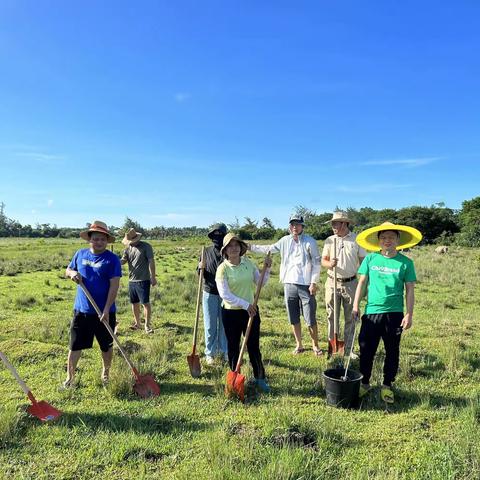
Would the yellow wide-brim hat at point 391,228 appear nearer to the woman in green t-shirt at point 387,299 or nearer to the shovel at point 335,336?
the woman in green t-shirt at point 387,299

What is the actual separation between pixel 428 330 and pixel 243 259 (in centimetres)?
559

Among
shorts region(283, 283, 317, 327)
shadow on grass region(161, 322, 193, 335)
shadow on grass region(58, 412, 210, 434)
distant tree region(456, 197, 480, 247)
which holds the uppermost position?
distant tree region(456, 197, 480, 247)

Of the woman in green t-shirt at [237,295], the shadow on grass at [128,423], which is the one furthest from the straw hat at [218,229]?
the shadow on grass at [128,423]

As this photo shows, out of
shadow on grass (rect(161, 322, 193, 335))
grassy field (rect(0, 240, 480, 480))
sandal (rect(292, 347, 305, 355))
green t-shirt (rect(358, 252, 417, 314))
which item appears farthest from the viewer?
shadow on grass (rect(161, 322, 193, 335))

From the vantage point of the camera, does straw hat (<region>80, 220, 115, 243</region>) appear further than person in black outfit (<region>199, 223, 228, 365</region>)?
No

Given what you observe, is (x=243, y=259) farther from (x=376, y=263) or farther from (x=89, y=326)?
(x=89, y=326)

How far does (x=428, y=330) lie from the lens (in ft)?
30.1

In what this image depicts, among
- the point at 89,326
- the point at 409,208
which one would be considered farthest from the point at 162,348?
the point at 409,208

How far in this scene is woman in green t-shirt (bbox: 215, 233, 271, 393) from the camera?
17.9ft

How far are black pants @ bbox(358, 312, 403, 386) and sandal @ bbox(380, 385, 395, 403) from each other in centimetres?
13

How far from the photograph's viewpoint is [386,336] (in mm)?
5219

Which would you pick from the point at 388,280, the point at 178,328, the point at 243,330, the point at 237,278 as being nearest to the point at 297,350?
Result: the point at 243,330

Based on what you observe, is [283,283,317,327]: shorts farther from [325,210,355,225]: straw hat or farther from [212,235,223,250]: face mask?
[212,235,223,250]: face mask

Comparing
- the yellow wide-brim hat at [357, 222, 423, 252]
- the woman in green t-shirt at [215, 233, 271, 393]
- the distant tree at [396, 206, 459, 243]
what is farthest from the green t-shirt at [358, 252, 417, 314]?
the distant tree at [396, 206, 459, 243]
